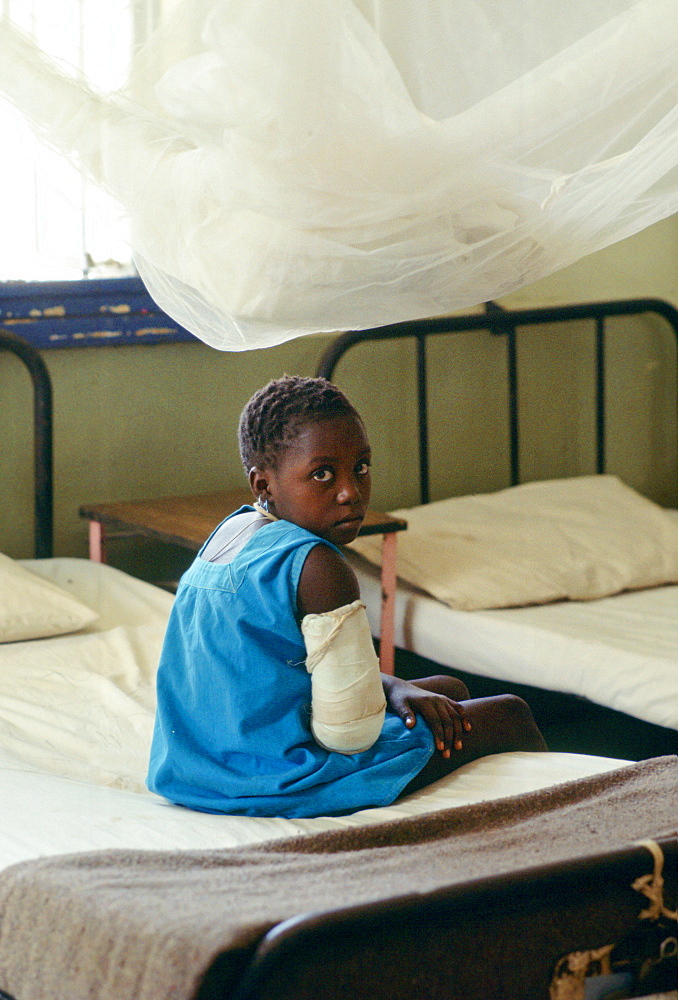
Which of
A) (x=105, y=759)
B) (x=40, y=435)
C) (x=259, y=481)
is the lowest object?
(x=105, y=759)

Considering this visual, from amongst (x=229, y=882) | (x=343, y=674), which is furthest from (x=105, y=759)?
(x=229, y=882)

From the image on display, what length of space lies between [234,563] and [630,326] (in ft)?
8.11

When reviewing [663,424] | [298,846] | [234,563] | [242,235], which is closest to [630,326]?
[663,424]

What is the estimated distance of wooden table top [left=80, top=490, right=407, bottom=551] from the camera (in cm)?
248

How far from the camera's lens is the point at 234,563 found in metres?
1.52

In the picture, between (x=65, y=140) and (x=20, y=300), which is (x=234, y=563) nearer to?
(x=65, y=140)

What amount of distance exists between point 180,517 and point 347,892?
5.36 ft

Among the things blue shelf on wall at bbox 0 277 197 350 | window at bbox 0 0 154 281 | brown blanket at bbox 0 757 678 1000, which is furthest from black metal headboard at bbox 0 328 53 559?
brown blanket at bbox 0 757 678 1000

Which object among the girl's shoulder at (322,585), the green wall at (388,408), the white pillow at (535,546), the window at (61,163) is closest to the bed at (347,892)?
the girl's shoulder at (322,585)

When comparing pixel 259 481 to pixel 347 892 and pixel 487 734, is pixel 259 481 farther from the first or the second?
pixel 347 892

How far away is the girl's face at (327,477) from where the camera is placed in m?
1.54

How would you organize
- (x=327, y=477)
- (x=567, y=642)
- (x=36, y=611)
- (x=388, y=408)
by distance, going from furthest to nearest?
Result: (x=388, y=408) < (x=567, y=642) < (x=36, y=611) < (x=327, y=477)

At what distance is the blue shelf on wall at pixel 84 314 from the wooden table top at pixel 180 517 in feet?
1.26

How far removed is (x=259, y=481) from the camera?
1.61 meters
